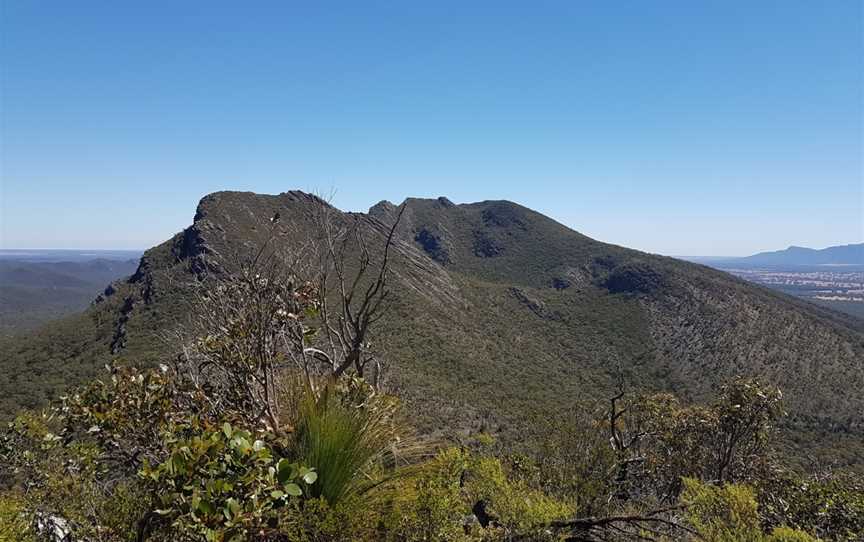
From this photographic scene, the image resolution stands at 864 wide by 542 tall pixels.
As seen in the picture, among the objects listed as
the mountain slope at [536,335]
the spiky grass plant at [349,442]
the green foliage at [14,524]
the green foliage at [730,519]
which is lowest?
the mountain slope at [536,335]

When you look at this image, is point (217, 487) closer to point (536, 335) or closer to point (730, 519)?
point (730, 519)

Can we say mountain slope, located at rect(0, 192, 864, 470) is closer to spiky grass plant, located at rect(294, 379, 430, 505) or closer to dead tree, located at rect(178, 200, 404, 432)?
dead tree, located at rect(178, 200, 404, 432)

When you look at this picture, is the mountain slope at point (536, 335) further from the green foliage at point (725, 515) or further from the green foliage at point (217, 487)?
the green foliage at point (217, 487)

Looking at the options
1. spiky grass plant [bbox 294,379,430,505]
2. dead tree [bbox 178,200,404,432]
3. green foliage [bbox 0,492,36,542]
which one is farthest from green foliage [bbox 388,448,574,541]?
green foliage [bbox 0,492,36,542]

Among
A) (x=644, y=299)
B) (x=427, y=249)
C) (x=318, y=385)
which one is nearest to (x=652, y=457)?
(x=318, y=385)

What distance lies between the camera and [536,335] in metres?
70.2

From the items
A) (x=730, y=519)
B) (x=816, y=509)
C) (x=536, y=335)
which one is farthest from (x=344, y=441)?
(x=536, y=335)

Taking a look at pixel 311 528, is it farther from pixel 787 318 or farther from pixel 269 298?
pixel 787 318

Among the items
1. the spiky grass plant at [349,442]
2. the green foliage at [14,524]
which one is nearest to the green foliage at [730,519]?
the spiky grass plant at [349,442]

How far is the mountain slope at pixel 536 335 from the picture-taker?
40.0m

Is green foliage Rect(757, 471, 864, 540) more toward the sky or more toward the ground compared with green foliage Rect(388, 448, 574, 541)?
more toward the ground

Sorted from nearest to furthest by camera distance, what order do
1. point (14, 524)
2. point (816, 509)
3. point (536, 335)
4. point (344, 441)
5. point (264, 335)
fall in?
point (14, 524) → point (344, 441) → point (264, 335) → point (816, 509) → point (536, 335)

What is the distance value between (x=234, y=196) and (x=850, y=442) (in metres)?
70.4

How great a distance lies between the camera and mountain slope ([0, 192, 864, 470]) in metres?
40.0
